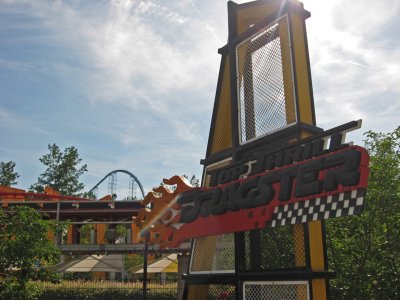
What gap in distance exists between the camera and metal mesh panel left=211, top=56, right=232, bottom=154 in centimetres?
907

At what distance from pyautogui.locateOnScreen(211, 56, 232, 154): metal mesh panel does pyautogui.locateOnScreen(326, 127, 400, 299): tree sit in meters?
3.43

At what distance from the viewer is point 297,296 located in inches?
251

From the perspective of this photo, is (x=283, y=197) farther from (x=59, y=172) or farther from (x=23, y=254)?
(x=59, y=172)

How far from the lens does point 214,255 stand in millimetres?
8391

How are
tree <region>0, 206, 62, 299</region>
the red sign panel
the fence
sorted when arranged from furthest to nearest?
the fence → tree <region>0, 206, 62, 299</region> → the red sign panel


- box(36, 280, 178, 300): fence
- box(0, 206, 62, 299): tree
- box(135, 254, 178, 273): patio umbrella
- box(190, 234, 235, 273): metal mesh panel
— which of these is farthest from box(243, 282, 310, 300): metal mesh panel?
box(135, 254, 178, 273): patio umbrella

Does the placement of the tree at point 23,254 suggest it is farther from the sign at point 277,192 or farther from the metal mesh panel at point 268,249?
the metal mesh panel at point 268,249

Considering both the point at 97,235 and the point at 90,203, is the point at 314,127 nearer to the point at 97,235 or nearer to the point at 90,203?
the point at 90,203

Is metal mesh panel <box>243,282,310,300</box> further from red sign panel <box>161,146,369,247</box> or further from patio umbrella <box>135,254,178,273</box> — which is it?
patio umbrella <box>135,254,178,273</box>

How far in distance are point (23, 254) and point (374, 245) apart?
8.62 metres

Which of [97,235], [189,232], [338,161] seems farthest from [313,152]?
[97,235]

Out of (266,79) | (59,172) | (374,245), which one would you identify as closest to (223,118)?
(266,79)

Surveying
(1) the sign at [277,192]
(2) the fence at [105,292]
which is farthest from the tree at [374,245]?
(2) the fence at [105,292]

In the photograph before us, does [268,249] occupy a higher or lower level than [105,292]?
higher
